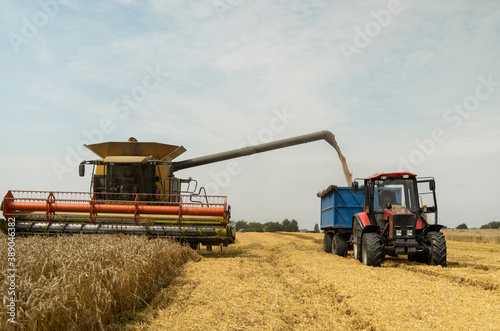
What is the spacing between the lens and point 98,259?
597cm

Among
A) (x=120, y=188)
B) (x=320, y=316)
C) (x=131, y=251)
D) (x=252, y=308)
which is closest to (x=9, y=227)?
(x=120, y=188)

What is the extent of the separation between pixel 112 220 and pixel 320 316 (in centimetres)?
678

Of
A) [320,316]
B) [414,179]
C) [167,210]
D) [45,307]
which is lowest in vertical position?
[320,316]

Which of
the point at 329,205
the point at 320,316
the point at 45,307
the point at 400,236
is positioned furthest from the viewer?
the point at 329,205

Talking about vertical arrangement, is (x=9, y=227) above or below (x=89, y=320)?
above

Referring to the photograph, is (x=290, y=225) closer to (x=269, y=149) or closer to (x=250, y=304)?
(x=269, y=149)

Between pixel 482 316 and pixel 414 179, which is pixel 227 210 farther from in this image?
pixel 482 316

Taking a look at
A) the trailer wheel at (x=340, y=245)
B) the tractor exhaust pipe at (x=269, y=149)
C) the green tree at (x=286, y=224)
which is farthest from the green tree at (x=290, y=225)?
the trailer wheel at (x=340, y=245)

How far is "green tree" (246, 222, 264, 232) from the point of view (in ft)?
131

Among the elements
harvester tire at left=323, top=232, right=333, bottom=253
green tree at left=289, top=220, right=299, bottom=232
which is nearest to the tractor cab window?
harvester tire at left=323, top=232, right=333, bottom=253

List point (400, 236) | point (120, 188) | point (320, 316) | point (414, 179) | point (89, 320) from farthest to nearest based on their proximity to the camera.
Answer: point (120, 188)
point (414, 179)
point (400, 236)
point (320, 316)
point (89, 320)

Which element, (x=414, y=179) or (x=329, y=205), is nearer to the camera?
(x=414, y=179)

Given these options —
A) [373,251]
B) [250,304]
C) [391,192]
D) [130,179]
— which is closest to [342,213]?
[391,192]

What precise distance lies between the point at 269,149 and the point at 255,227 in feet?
77.7
